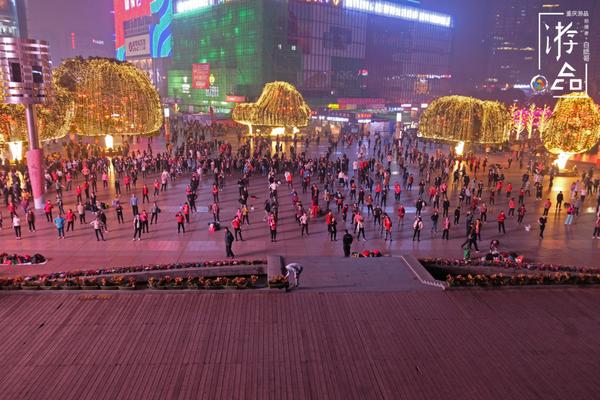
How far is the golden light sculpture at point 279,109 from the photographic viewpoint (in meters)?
53.7

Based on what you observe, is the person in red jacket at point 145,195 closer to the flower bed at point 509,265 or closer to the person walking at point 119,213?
the person walking at point 119,213

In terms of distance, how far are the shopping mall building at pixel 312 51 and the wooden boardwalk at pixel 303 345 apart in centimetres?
7050

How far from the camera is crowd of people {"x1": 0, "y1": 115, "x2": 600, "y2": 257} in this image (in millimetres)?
21266

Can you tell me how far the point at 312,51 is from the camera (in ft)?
304

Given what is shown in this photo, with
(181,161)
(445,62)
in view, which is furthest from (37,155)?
(445,62)

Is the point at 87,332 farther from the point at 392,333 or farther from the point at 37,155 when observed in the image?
the point at 37,155

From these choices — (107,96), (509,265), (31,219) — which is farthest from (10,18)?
(509,265)

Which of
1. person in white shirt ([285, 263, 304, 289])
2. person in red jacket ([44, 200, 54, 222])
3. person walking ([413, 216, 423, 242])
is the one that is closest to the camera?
person in white shirt ([285, 263, 304, 289])

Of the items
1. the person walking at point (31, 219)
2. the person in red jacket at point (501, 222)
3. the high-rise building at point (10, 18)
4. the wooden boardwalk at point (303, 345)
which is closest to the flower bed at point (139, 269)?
the wooden boardwalk at point (303, 345)

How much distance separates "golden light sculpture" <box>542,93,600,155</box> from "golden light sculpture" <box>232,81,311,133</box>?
1040 inches

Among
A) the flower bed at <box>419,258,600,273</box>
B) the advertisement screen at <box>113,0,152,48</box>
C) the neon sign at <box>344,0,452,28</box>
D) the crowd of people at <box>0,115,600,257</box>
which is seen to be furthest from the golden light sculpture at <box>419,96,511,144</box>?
the advertisement screen at <box>113,0,152,48</box>

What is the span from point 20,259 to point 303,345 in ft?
38.1

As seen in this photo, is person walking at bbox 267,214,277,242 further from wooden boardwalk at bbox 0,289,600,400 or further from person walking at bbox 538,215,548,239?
person walking at bbox 538,215,548,239

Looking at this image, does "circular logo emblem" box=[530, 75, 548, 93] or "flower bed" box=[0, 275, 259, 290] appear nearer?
"flower bed" box=[0, 275, 259, 290]
